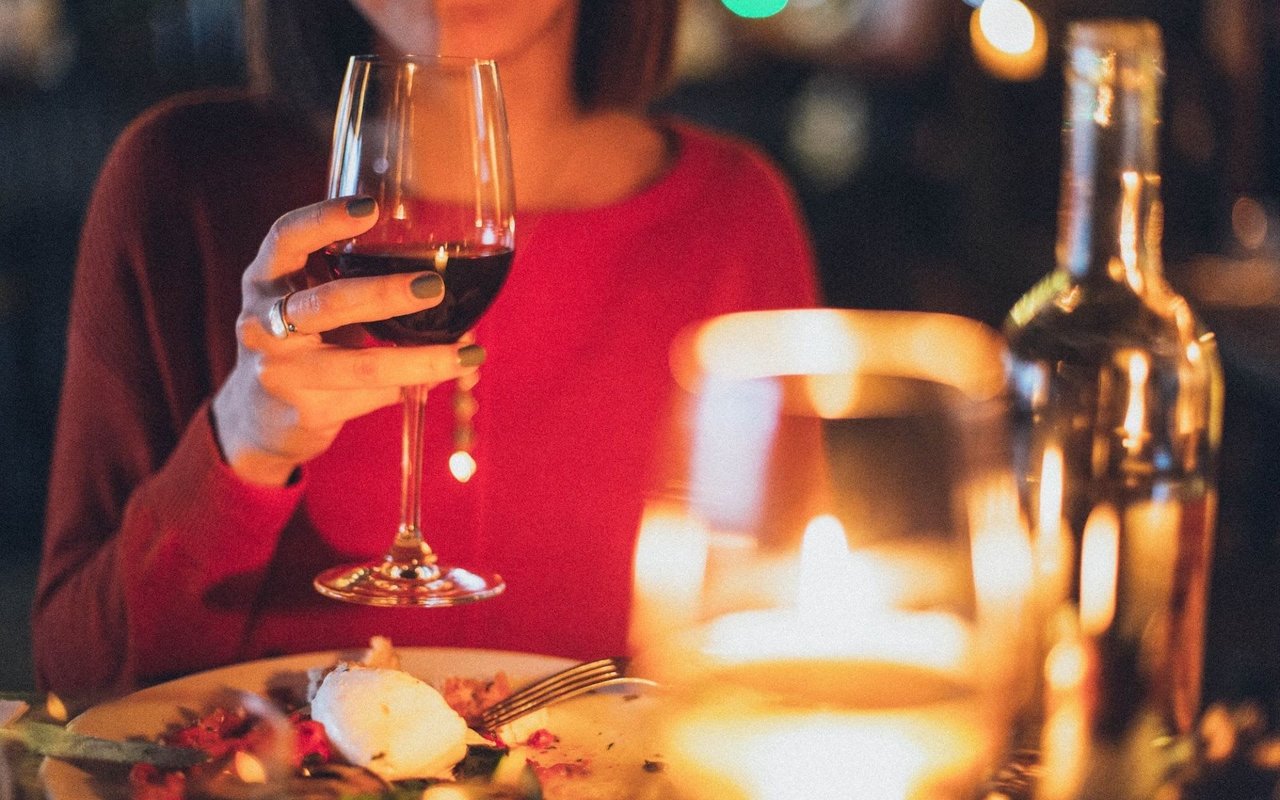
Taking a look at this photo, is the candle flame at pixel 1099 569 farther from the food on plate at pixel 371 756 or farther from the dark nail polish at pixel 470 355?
the dark nail polish at pixel 470 355

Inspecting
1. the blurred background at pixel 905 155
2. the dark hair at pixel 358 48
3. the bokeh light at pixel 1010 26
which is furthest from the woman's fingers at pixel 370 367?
the bokeh light at pixel 1010 26

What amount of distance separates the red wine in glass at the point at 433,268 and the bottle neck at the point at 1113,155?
0.40 meters

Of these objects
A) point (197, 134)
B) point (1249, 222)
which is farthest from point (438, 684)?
point (1249, 222)

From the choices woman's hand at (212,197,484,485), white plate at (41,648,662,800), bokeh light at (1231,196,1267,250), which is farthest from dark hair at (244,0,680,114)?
bokeh light at (1231,196,1267,250)

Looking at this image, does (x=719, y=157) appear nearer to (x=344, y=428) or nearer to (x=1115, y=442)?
(x=344, y=428)

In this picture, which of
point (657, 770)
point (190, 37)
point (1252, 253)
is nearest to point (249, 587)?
point (657, 770)

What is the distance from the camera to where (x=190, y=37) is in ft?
15.5

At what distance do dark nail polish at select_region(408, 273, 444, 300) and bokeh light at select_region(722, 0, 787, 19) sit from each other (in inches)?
225

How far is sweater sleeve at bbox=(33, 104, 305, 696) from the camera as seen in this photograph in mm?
1155

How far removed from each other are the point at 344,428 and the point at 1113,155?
86cm

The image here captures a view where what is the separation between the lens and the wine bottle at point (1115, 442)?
78cm

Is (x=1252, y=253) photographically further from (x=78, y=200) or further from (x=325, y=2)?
(x=78, y=200)

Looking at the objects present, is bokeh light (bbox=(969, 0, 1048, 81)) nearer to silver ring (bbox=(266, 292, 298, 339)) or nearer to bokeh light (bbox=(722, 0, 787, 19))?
bokeh light (bbox=(722, 0, 787, 19))

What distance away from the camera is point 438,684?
0.88 meters
